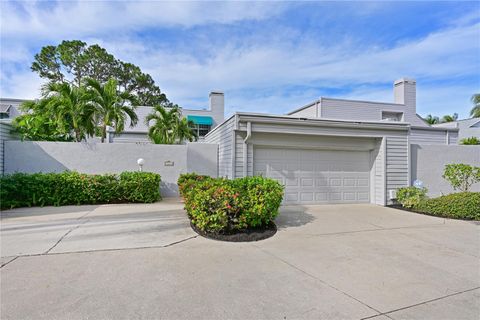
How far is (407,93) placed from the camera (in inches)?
661

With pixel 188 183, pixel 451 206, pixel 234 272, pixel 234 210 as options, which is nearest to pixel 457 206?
pixel 451 206

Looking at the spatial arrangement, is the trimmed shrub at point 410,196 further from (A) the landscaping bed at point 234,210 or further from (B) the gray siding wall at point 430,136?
(B) the gray siding wall at point 430,136

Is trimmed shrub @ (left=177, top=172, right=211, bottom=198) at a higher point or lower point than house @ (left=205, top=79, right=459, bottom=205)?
lower

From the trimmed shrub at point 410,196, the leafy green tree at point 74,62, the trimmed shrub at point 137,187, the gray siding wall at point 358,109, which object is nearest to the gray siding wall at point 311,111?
the gray siding wall at point 358,109

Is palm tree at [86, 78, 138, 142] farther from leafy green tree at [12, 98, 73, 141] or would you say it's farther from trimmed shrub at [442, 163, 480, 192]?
trimmed shrub at [442, 163, 480, 192]

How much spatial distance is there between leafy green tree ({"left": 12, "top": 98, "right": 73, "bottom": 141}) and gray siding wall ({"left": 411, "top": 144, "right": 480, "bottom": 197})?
502 inches

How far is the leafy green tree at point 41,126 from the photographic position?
384 inches

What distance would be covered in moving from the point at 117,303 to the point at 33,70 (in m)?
27.4

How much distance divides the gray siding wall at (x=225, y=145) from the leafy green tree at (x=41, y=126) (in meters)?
5.73

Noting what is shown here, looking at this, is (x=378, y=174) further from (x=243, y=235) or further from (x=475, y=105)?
(x=475, y=105)

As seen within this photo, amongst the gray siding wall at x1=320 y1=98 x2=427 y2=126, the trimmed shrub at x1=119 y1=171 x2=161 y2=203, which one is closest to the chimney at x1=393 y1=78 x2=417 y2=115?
the gray siding wall at x1=320 y1=98 x2=427 y2=126

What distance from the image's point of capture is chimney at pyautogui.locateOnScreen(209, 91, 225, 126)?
21172 millimetres

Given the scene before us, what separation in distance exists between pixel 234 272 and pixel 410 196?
7.51m

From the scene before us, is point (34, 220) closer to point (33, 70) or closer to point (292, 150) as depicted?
point (292, 150)
